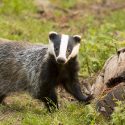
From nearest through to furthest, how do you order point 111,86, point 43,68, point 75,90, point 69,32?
point 111,86 → point 43,68 → point 75,90 → point 69,32

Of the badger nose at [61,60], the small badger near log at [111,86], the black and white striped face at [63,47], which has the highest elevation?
the black and white striped face at [63,47]

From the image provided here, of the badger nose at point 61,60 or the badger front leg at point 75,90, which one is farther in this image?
the badger front leg at point 75,90

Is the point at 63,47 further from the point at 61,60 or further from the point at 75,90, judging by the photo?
the point at 75,90

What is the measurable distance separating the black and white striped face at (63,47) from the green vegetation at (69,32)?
57 cm

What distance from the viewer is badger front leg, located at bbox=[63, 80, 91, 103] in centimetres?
689

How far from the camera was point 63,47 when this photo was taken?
6484 millimetres

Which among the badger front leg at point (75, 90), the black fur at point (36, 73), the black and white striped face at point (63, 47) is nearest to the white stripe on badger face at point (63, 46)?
the black and white striped face at point (63, 47)

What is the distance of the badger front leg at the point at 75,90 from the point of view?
22.6 feet

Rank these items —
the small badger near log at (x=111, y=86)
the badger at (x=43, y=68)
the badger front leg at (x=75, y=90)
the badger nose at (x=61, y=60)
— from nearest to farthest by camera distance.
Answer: the small badger near log at (x=111, y=86) < the badger nose at (x=61, y=60) < the badger at (x=43, y=68) < the badger front leg at (x=75, y=90)

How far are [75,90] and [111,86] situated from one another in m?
0.59

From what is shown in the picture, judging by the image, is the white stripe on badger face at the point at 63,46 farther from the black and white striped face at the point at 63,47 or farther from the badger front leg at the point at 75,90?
the badger front leg at the point at 75,90

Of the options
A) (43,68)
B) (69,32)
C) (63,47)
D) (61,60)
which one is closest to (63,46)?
(63,47)

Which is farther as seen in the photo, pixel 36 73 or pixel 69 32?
pixel 69 32

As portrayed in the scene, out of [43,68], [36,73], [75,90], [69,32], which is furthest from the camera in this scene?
[69,32]
